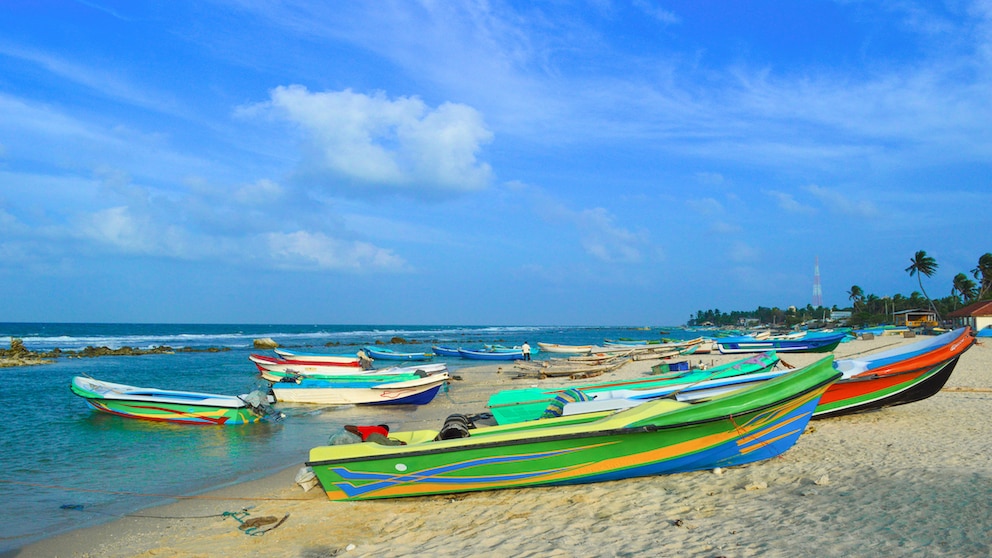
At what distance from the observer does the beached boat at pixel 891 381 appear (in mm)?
10961

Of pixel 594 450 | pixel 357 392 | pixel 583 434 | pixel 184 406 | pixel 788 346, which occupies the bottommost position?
pixel 357 392

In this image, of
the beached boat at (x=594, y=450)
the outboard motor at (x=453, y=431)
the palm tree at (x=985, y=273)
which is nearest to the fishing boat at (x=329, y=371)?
the outboard motor at (x=453, y=431)

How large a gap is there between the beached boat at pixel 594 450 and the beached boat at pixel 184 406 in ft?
26.9

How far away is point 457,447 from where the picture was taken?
23.7 feet

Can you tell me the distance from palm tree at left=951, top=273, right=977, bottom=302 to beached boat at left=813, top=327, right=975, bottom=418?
82344 mm

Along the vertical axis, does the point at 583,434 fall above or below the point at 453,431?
above

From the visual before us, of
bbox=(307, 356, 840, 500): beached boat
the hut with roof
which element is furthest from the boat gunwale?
the hut with roof

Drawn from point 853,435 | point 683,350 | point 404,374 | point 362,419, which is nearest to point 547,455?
point 853,435

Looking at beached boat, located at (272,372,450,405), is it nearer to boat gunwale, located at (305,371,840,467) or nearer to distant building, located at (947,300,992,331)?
boat gunwale, located at (305,371,840,467)

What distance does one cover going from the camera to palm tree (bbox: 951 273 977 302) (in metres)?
75.8

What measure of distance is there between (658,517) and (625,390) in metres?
6.23

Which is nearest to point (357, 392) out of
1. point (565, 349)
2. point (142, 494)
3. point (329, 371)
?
point (329, 371)

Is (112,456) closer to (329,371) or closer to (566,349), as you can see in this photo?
(329,371)

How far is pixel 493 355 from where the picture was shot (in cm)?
4669
